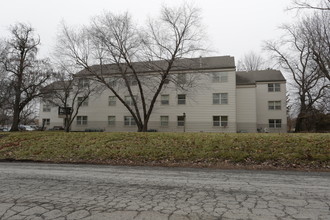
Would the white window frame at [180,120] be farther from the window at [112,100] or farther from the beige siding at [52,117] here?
the beige siding at [52,117]

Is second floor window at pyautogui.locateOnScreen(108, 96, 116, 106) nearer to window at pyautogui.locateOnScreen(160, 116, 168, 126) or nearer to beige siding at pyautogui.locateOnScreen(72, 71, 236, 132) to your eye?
beige siding at pyautogui.locateOnScreen(72, 71, 236, 132)

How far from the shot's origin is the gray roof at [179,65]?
2552 centimetres

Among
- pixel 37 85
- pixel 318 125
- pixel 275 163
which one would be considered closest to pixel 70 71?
pixel 37 85

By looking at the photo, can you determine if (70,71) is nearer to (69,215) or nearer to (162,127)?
(162,127)

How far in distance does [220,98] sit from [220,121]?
3.26 m

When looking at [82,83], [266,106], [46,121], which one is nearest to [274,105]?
[266,106]

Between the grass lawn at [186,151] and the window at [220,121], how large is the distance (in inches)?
733

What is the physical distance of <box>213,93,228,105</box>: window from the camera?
31.9 metres

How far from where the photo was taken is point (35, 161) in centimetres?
1074

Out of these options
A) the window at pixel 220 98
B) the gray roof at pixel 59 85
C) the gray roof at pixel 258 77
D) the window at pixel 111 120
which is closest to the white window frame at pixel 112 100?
the window at pixel 111 120

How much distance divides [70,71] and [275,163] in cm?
2603

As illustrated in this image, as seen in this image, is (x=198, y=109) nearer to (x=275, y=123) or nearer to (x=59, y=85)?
(x=275, y=123)

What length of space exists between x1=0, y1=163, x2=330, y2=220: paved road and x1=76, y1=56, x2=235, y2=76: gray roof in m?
19.3

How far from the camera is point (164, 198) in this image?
4.55 metres
